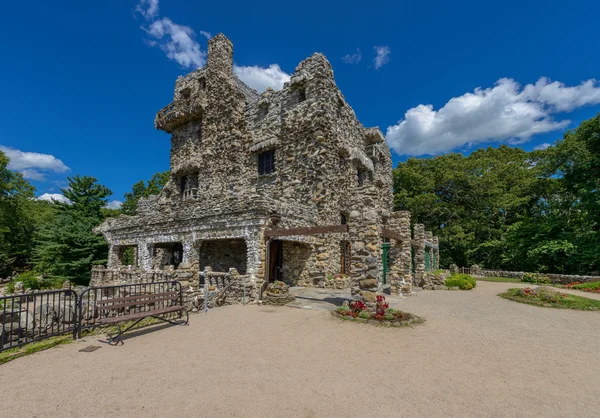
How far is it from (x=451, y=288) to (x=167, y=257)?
18.7 meters

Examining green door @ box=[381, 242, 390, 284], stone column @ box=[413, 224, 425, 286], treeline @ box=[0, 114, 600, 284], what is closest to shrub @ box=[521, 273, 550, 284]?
treeline @ box=[0, 114, 600, 284]

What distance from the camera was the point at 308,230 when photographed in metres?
10.7

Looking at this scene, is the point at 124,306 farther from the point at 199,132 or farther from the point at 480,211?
the point at 480,211

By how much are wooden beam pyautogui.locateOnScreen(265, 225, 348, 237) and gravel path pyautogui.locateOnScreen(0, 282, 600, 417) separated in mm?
3406

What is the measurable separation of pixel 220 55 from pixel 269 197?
50.2 feet

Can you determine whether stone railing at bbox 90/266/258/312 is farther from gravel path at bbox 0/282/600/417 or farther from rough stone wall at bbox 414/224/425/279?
rough stone wall at bbox 414/224/425/279

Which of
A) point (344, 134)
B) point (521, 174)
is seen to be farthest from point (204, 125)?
point (521, 174)

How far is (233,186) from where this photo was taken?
19.7 m

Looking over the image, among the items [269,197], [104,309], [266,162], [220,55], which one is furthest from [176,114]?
[104,309]

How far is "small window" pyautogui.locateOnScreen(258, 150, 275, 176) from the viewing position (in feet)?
61.3

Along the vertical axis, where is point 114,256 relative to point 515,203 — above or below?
below

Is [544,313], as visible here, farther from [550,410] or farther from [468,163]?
[468,163]

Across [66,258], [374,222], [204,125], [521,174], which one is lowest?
[66,258]

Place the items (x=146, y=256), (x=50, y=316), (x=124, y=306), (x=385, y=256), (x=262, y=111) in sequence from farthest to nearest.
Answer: (x=262, y=111)
(x=146, y=256)
(x=385, y=256)
(x=50, y=316)
(x=124, y=306)
